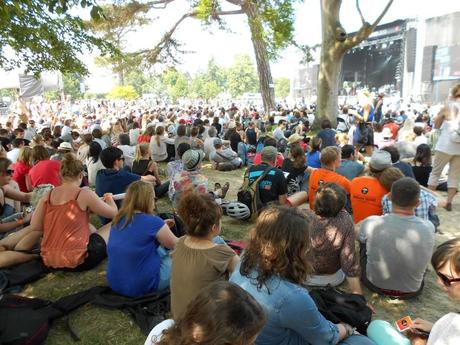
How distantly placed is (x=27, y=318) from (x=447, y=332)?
2724 millimetres

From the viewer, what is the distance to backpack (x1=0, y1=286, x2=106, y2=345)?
264 cm

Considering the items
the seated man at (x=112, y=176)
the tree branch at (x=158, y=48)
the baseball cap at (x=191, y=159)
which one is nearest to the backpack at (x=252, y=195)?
the baseball cap at (x=191, y=159)

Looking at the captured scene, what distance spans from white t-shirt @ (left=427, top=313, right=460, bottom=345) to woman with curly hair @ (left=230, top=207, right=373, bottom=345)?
0.50m

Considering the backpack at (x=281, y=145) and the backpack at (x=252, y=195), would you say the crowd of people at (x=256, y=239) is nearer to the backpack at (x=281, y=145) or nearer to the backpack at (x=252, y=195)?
the backpack at (x=252, y=195)

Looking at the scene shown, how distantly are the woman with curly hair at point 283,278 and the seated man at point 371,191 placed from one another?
2.35 m

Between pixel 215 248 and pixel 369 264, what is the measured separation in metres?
1.64

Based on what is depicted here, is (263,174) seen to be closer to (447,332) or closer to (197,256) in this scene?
(197,256)

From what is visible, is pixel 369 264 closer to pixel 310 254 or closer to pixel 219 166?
pixel 310 254

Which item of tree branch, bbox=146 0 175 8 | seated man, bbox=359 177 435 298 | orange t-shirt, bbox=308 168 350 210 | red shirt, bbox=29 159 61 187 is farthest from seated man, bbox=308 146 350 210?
tree branch, bbox=146 0 175 8

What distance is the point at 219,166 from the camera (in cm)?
928

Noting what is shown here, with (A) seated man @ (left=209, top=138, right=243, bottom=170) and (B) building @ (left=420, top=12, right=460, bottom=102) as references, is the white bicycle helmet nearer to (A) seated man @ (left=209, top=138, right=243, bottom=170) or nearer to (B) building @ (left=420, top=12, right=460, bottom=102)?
(A) seated man @ (left=209, top=138, right=243, bottom=170)

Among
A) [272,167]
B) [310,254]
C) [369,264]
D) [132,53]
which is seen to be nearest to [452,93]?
[272,167]

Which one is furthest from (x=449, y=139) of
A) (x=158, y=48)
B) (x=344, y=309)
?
(x=158, y=48)

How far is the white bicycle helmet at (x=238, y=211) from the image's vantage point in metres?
5.12
